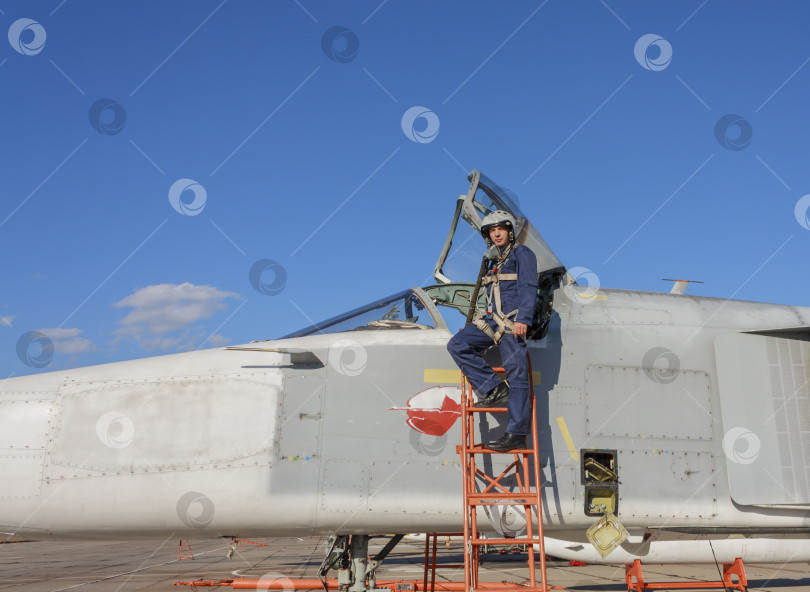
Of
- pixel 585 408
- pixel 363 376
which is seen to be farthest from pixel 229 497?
pixel 585 408

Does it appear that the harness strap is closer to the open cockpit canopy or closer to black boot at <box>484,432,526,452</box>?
the open cockpit canopy

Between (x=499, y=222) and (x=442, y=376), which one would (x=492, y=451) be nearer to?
(x=442, y=376)

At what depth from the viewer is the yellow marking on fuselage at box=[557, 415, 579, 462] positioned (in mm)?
5594

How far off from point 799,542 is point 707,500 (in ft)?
5.65

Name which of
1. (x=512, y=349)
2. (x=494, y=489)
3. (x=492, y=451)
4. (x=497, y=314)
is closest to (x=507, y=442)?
(x=492, y=451)

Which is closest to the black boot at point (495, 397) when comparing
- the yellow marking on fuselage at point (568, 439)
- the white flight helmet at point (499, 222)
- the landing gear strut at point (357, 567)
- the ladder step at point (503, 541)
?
the yellow marking on fuselage at point (568, 439)

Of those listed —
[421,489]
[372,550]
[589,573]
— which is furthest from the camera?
[372,550]

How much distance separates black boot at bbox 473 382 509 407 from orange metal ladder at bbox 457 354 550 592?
0.08 meters

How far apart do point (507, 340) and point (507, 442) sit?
84cm

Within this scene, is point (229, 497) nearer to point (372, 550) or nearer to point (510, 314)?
point (510, 314)

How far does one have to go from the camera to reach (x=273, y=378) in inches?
213

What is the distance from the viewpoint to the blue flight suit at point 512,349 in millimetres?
5121

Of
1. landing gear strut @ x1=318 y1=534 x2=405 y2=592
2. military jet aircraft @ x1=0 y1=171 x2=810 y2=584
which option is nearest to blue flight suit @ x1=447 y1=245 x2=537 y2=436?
military jet aircraft @ x1=0 y1=171 x2=810 y2=584

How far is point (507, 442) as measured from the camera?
5.09 m
